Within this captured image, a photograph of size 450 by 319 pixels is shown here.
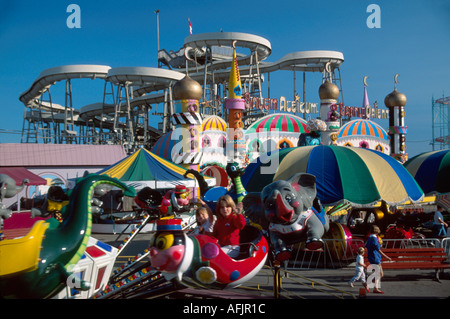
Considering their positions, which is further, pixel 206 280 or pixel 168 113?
pixel 168 113

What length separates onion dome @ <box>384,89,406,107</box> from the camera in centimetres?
2477

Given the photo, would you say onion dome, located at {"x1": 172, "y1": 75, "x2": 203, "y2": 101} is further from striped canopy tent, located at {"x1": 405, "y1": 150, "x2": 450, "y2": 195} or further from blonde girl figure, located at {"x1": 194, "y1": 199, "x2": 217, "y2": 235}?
blonde girl figure, located at {"x1": 194, "y1": 199, "x2": 217, "y2": 235}

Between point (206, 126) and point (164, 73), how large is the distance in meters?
6.60

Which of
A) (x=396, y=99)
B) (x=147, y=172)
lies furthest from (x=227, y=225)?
(x=396, y=99)

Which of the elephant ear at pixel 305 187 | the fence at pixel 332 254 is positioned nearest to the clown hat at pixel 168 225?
the elephant ear at pixel 305 187

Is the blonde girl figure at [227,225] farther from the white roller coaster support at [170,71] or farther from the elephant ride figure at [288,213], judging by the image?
the white roller coaster support at [170,71]

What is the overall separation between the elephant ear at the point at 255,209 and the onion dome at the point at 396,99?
746 inches

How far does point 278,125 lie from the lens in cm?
2492

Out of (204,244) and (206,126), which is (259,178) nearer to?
(204,244)

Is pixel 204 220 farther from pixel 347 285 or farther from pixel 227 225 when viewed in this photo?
pixel 347 285

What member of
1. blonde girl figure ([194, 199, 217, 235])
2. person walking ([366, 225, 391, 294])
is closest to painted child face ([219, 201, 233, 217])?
blonde girl figure ([194, 199, 217, 235])

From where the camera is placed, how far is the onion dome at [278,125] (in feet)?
81.3

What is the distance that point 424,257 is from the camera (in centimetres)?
871

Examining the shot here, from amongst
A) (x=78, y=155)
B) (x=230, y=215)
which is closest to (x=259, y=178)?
(x=230, y=215)
